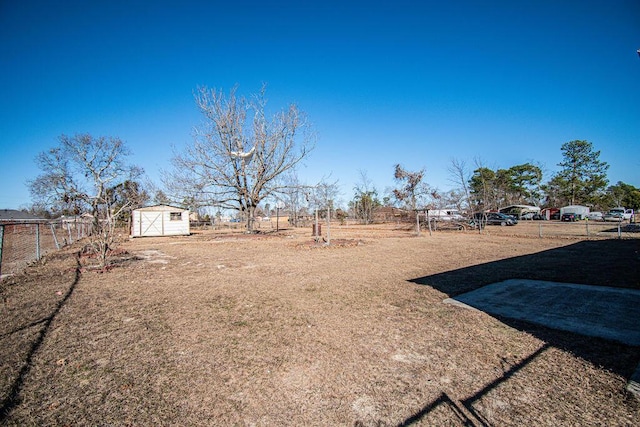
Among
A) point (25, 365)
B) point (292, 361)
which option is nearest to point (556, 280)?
point (292, 361)

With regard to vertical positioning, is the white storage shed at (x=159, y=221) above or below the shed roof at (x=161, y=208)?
below

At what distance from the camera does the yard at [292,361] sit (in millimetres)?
2160

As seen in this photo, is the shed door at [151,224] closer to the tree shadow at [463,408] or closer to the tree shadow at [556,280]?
the tree shadow at [556,280]

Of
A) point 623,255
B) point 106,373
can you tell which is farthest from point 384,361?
point 623,255

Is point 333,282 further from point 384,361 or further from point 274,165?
point 274,165

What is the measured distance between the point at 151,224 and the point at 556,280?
2512cm

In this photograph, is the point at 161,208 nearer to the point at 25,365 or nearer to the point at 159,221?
the point at 159,221

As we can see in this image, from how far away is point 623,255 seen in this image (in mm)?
9555

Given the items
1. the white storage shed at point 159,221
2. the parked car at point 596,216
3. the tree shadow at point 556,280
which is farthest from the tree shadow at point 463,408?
the parked car at point 596,216

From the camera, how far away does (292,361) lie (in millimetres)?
2953

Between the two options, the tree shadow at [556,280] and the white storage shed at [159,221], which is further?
the white storage shed at [159,221]

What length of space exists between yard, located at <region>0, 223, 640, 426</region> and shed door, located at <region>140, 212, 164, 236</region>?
736 inches

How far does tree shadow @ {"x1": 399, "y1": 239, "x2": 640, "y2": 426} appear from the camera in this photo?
8.18ft

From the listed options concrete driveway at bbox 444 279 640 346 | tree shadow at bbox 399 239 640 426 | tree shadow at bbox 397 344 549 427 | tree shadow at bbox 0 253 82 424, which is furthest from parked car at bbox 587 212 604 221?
tree shadow at bbox 0 253 82 424
